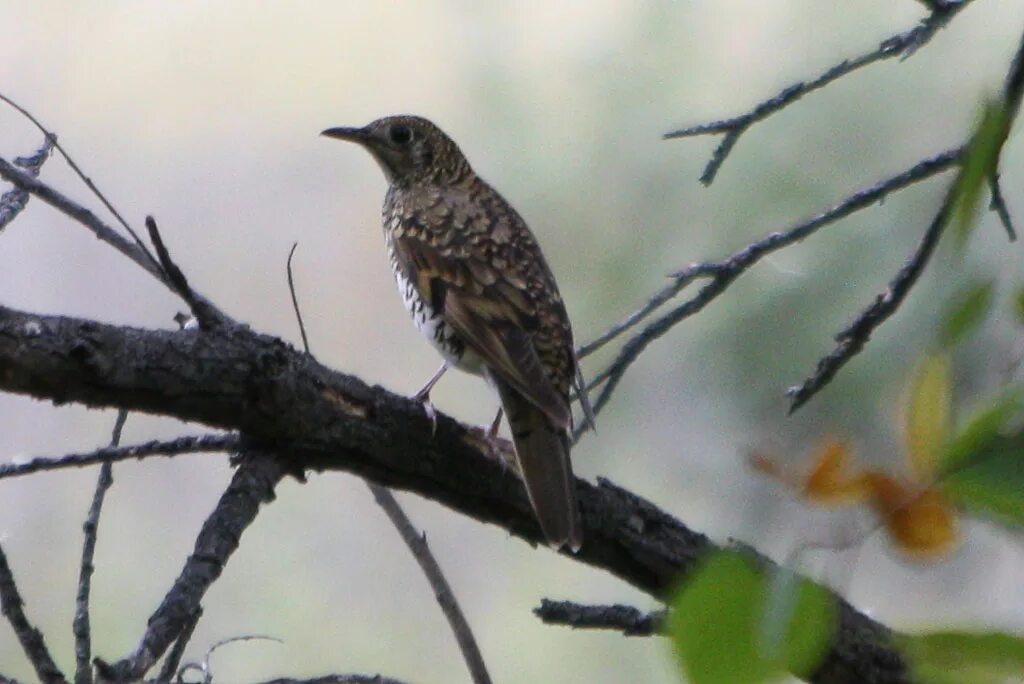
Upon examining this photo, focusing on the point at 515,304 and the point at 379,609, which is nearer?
the point at 515,304

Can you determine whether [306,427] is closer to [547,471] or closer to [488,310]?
[547,471]

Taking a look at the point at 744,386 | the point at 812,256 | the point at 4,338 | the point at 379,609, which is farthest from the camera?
the point at 379,609

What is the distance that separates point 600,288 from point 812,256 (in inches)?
53.4

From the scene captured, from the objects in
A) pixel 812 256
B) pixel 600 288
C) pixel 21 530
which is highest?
pixel 600 288

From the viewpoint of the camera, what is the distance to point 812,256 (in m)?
5.11

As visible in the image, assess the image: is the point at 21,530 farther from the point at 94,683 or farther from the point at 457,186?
the point at 94,683

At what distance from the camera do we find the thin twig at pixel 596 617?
2.05 metres

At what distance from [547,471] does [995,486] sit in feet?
6.71

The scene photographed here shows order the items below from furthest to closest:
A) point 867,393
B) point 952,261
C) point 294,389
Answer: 1. point 867,393
2. point 294,389
3. point 952,261

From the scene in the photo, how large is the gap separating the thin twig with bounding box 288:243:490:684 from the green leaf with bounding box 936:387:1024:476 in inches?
70.0

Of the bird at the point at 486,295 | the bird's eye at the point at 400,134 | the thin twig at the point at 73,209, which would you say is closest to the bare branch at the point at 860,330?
the bird at the point at 486,295

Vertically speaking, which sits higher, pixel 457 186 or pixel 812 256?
pixel 812 256

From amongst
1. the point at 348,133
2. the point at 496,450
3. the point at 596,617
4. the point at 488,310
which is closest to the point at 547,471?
the point at 496,450

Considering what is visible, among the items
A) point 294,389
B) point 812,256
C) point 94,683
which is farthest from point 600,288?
point 94,683
